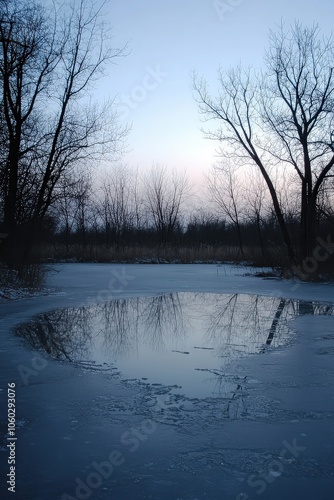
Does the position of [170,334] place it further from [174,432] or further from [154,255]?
[154,255]

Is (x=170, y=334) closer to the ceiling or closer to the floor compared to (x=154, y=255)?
closer to the floor

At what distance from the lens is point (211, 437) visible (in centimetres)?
336

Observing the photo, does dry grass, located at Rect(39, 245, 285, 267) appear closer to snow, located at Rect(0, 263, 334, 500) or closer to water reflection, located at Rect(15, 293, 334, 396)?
water reflection, located at Rect(15, 293, 334, 396)

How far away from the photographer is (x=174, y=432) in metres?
3.46

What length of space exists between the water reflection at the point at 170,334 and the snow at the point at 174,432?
25 cm

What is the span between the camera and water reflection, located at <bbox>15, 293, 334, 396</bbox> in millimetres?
5344

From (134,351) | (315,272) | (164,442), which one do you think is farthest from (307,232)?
(164,442)

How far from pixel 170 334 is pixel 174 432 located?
4123 mm

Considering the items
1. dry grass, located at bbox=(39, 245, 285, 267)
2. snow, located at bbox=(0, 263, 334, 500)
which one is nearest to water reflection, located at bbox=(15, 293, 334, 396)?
snow, located at bbox=(0, 263, 334, 500)

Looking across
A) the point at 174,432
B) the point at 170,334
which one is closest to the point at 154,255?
the point at 170,334

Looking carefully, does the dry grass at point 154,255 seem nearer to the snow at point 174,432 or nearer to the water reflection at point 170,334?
the water reflection at point 170,334

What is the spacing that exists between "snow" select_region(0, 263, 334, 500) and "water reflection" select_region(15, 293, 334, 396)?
25cm

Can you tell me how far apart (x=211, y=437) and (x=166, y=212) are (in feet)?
150

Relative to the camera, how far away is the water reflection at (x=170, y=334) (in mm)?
5344
